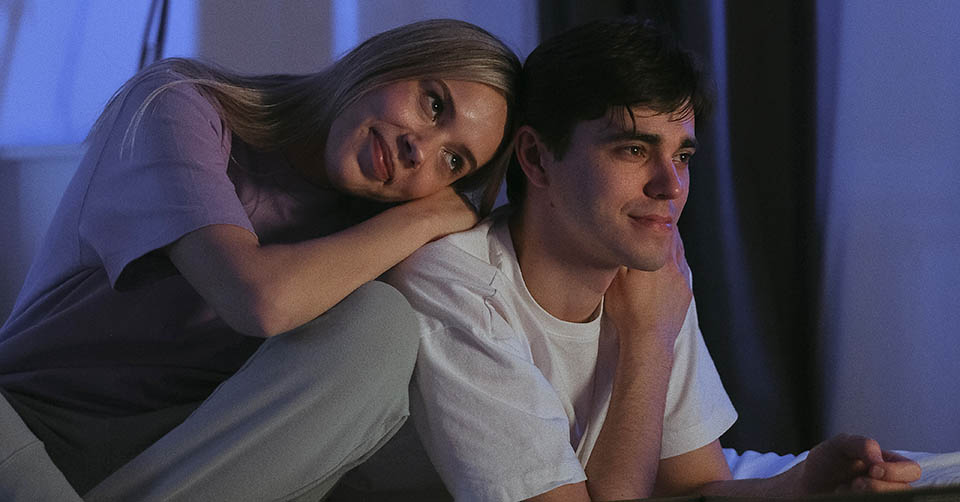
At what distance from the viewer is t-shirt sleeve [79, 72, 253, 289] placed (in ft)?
3.50

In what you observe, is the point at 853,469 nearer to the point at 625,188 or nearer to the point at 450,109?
the point at 625,188

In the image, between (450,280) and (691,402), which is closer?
(450,280)

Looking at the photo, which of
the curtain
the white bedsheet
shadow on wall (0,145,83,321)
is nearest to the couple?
the white bedsheet

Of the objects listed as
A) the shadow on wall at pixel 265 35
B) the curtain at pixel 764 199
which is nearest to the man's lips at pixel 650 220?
the curtain at pixel 764 199

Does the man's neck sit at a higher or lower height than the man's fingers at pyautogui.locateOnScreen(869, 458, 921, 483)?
higher

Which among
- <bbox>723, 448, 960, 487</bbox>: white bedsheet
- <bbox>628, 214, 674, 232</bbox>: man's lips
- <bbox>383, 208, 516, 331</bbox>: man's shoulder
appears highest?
<bbox>628, 214, 674, 232</bbox>: man's lips

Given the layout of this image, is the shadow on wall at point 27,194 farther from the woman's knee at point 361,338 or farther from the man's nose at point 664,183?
the man's nose at point 664,183

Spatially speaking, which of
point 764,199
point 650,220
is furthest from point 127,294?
point 764,199

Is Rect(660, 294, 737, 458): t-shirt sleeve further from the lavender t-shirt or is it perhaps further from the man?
the lavender t-shirt

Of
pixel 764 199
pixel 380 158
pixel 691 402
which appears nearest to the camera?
pixel 380 158

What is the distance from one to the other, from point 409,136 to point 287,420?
404 millimetres

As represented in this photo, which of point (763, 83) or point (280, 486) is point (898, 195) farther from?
point (280, 486)

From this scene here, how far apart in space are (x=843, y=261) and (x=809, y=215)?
121mm

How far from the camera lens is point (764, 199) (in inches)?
81.4
